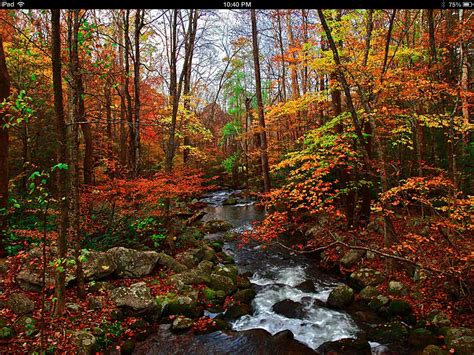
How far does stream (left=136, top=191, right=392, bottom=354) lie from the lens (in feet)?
19.9

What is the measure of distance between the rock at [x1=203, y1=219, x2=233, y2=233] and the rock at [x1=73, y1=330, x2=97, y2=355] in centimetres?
882

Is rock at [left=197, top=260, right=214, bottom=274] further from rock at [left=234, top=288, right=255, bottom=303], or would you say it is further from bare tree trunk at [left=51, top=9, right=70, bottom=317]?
bare tree trunk at [left=51, top=9, right=70, bottom=317]

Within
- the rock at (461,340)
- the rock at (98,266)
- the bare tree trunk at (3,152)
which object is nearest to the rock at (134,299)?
the rock at (98,266)

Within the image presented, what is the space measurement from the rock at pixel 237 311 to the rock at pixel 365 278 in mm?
3280

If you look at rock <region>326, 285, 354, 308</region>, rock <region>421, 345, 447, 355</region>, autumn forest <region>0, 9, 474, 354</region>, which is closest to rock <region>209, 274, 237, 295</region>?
autumn forest <region>0, 9, 474, 354</region>

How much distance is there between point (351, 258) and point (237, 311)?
449 centimetres

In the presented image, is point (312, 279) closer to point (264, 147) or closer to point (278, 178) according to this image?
point (264, 147)

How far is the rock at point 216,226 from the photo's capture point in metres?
14.3

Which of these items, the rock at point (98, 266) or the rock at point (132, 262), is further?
the rock at point (132, 262)

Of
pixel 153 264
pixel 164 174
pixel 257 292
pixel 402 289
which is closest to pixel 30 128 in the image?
pixel 164 174

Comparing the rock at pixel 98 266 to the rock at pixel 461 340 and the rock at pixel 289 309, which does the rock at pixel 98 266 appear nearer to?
the rock at pixel 289 309

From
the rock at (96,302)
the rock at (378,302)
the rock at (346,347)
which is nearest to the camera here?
the rock at (346,347)

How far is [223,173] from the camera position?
1109 inches

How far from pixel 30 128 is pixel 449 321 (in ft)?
55.4
